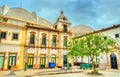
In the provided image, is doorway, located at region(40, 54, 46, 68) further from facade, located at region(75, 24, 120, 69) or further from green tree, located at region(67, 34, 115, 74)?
facade, located at region(75, 24, 120, 69)

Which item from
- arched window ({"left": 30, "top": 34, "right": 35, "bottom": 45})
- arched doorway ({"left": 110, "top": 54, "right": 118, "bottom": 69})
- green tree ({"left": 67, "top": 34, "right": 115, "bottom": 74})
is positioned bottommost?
arched doorway ({"left": 110, "top": 54, "right": 118, "bottom": 69})

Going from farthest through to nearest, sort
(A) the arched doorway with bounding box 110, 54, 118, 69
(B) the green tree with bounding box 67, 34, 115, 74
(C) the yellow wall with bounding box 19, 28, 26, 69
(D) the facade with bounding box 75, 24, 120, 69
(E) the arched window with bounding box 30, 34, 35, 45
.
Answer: (A) the arched doorway with bounding box 110, 54, 118, 69, (E) the arched window with bounding box 30, 34, 35, 45, (D) the facade with bounding box 75, 24, 120, 69, (C) the yellow wall with bounding box 19, 28, 26, 69, (B) the green tree with bounding box 67, 34, 115, 74

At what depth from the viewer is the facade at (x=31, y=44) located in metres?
19.6

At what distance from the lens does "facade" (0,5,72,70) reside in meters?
19.6

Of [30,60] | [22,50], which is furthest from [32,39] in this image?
[30,60]

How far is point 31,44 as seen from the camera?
878 inches

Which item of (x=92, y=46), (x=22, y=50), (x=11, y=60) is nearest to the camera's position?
(x=92, y=46)

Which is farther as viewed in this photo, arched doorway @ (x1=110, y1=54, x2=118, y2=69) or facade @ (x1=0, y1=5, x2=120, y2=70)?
arched doorway @ (x1=110, y1=54, x2=118, y2=69)

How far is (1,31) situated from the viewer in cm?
1933

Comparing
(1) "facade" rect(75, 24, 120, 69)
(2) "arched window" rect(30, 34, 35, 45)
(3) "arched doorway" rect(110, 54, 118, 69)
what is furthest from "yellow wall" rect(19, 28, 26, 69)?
(3) "arched doorway" rect(110, 54, 118, 69)

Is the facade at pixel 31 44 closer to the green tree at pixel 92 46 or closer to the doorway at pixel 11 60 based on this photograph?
the doorway at pixel 11 60

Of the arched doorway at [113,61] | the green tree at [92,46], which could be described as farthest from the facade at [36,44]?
the green tree at [92,46]

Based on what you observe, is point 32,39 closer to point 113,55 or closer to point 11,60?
point 11,60

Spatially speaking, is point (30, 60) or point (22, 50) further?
point (30, 60)
